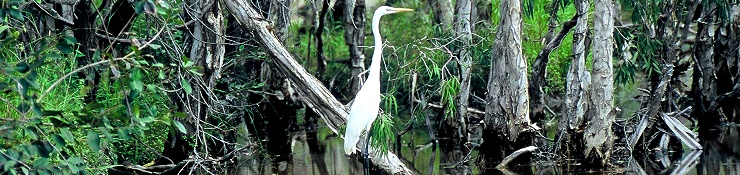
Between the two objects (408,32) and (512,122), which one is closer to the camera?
(512,122)

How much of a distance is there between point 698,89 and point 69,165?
7659 mm

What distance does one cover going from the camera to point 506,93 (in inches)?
353

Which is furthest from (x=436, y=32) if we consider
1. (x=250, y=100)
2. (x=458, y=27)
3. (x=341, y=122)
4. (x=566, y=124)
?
(x=341, y=122)

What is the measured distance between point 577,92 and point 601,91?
278 millimetres

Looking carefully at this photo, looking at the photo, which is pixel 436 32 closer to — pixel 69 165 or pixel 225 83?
pixel 225 83

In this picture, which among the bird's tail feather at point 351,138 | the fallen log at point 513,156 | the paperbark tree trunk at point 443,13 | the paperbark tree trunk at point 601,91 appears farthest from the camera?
the paperbark tree trunk at point 443,13

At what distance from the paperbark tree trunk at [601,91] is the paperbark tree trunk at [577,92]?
0.50ft

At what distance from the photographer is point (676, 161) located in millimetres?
8977

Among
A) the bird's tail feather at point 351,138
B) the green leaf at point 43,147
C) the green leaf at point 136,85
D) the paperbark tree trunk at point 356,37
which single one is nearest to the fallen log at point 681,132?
the bird's tail feather at point 351,138

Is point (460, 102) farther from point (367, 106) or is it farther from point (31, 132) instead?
point (31, 132)

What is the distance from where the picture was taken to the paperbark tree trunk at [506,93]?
883 cm

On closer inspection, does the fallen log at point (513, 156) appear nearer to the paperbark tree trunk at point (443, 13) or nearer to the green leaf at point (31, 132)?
the paperbark tree trunk at point (443, 13)

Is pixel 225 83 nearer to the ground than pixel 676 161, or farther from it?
farther from it

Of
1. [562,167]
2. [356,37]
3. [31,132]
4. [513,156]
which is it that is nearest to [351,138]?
[513,156]
